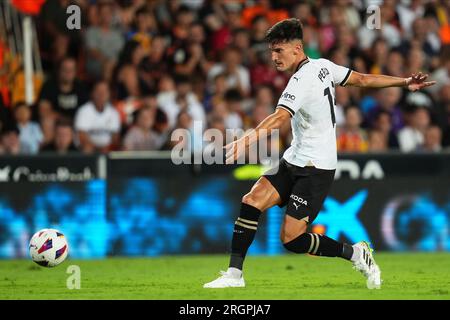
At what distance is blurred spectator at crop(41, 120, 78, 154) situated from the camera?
14773mm

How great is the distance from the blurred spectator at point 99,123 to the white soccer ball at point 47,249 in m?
4.75

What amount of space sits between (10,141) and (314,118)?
639 cm

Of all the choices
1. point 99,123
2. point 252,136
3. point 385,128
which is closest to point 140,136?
point 99,123

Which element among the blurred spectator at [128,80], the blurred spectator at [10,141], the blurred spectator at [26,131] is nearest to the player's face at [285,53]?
the blurred spectator at [10,141]

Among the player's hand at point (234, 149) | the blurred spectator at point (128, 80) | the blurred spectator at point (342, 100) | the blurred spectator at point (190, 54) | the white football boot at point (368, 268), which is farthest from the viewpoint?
the blurred spectator at point (190, 54)

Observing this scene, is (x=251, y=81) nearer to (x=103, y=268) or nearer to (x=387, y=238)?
(x=387, y=238)

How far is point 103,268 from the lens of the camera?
12445mm

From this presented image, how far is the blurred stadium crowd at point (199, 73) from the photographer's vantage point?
1521cm

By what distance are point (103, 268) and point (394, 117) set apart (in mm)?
5941

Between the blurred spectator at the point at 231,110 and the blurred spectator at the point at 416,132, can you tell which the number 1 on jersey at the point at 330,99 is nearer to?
the blurred spectator at the point at 231,110

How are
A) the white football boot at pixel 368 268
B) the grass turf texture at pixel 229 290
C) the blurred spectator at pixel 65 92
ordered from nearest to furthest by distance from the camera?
the grass turf texture at pixel 229 290
the white football boot at pixel 368 268
the blurred spectator at pixel 65 92

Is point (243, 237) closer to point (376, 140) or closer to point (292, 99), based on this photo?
point (292, 99)

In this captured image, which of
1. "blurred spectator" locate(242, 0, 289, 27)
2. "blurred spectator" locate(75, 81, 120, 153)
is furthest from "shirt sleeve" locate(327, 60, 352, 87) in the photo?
"blurred spectator" locate(242, 0, 289, 27)

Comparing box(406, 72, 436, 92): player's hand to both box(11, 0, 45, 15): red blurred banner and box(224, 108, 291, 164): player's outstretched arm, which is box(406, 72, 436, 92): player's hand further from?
box(11, 0, 45, 15): red blurred banner
